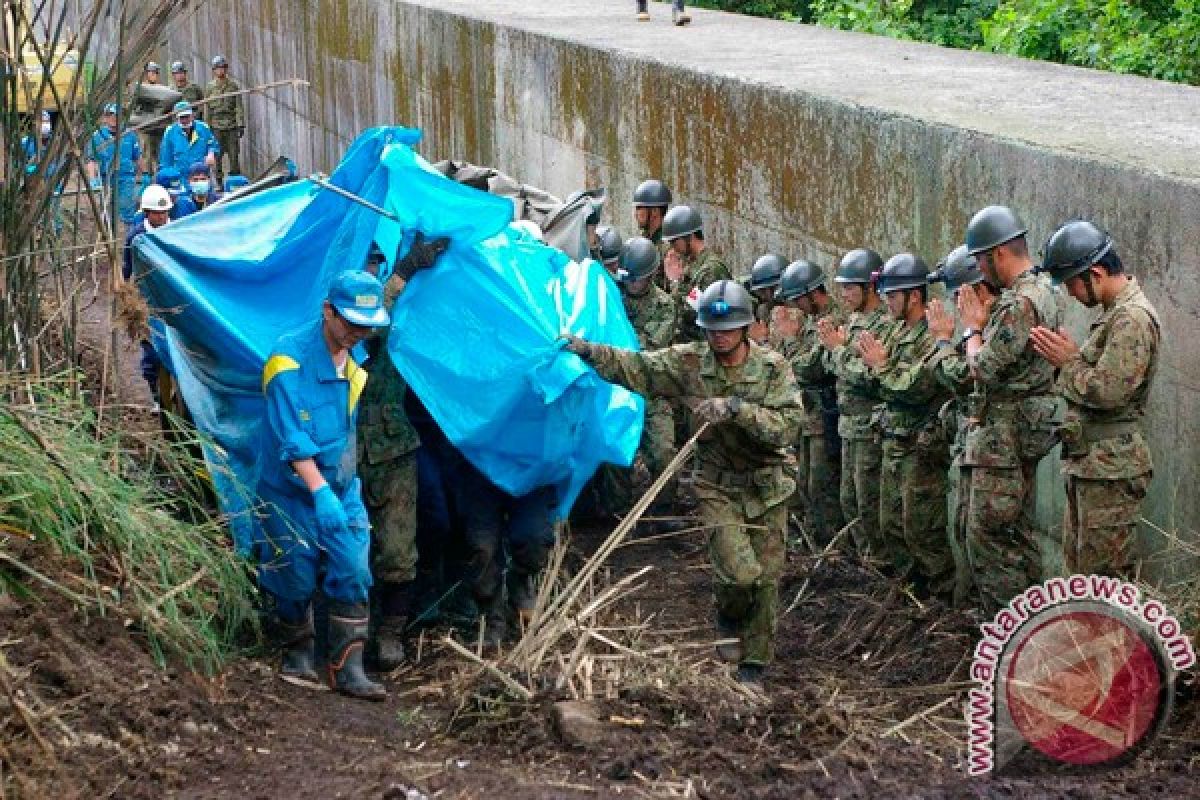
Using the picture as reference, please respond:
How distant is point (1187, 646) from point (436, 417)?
3.11 m

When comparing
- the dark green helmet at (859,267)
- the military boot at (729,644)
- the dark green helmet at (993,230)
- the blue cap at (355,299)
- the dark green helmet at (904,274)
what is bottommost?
the military boot at (729,644)

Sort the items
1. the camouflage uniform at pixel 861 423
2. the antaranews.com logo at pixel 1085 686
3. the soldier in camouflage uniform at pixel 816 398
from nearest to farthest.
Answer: the antaranews.com logo at pixel 1085 686 < the camouflage uniform at pixel 861 423 < the soldier in camouflage uniform at pixel 816 398

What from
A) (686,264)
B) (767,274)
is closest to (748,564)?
(767,274)

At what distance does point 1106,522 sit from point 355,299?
2.93m

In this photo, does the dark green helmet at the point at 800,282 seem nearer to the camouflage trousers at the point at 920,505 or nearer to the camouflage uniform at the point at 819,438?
the camouflage uniform at the point at 819,438

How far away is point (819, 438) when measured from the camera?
9.25m

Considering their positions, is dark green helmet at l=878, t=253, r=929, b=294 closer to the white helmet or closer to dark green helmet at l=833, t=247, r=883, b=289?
dark green helmet at l=833, t=247, r=883, b=289

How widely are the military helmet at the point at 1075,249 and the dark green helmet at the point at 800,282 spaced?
2.38 m

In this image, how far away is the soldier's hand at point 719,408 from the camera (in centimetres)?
703

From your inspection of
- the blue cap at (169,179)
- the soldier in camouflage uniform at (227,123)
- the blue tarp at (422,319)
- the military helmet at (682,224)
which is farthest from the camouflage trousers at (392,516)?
the soldier in camouflage uniform at (227,123)

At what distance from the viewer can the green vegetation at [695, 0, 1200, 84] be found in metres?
12.4

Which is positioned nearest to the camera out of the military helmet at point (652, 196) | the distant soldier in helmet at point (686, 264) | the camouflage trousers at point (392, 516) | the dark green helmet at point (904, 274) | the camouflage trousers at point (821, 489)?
the camouflage trousers at point (392, 516)

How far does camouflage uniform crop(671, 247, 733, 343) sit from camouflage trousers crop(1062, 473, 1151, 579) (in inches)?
124

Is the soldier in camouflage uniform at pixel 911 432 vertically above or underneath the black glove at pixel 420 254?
underneath
